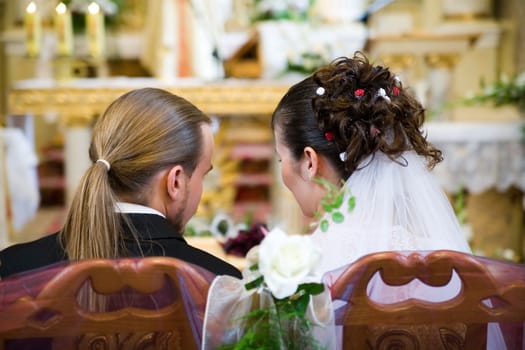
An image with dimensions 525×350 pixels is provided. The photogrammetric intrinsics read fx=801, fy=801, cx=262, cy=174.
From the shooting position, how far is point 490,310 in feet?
4.51

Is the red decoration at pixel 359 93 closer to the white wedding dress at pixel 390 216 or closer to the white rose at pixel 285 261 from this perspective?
the white wedding dress at pixel 390 216

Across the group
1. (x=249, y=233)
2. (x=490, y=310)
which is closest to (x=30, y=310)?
(x=490, y=310)

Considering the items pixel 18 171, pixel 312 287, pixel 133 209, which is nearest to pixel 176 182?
pixel 133 209

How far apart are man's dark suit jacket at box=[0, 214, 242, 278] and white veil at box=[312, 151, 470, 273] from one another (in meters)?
0.28

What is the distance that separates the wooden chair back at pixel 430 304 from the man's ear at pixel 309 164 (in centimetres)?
69

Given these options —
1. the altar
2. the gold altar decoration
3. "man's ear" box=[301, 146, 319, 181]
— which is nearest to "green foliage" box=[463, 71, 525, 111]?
the altar

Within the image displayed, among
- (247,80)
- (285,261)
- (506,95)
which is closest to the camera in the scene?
(285,261)

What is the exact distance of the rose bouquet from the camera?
4.19ft

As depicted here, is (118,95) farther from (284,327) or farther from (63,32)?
(284,327)

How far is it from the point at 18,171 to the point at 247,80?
177cm

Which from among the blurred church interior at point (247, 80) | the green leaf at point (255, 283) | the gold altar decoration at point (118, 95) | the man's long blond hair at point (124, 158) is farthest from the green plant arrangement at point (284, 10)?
the green leaf at point (255, 283)

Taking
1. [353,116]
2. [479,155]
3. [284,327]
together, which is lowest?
[479,155]

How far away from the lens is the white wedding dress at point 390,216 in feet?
5.98

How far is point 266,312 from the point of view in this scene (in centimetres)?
132
